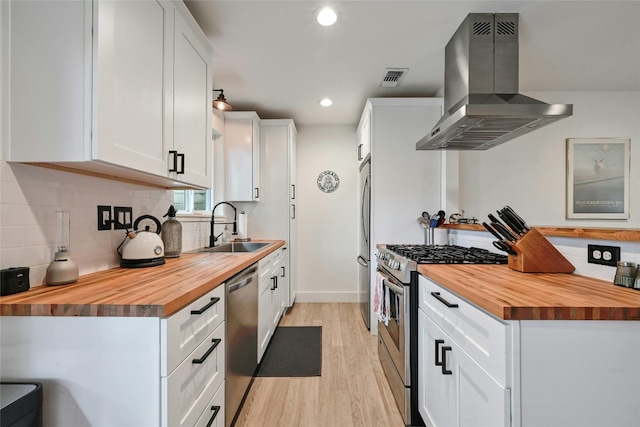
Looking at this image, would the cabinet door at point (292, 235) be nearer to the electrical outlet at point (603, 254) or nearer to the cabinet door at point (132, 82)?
the cabinet door at point (132, 82)

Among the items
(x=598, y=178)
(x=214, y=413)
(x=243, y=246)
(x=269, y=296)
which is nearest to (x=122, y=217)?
(x=214, y=413)

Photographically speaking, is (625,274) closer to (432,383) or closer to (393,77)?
(432,383)

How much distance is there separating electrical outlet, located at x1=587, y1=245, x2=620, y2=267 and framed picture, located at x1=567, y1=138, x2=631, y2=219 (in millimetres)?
2325

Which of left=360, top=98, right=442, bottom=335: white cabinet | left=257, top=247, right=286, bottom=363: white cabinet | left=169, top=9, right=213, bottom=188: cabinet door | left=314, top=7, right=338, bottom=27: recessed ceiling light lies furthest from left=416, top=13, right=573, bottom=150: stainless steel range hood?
left=257, top=247, right=286, bottom=363: white cabinet

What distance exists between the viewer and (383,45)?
89.1 inches

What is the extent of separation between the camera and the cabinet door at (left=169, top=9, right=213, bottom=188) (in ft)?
5.24

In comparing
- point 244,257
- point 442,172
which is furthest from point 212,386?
point 442,172

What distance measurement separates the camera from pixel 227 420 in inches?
59.3

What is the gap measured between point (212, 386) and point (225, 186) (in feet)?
8.16

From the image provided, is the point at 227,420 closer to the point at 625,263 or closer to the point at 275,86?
the point at 625,263

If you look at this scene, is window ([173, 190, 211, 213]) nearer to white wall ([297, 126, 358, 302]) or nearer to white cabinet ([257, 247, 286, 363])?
white cabinet ([257, 247, 286, 363])

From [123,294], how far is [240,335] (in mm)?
875

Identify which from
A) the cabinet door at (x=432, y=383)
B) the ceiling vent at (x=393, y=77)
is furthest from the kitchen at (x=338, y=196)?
the cabinet door at (x=432, y=383)

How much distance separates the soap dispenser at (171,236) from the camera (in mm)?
1938
